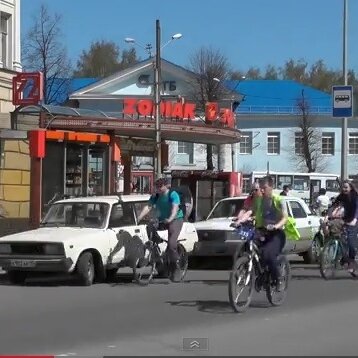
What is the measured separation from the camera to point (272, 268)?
418 inches

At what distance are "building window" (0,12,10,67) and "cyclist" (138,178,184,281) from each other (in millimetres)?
14036

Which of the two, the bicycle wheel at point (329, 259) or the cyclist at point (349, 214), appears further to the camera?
the cyclist at point (349, 214)

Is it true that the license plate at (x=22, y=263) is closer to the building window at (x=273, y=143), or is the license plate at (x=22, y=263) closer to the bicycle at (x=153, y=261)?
the bicycle at (x=153, y=261)

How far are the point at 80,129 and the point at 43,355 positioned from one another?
64.6 ft

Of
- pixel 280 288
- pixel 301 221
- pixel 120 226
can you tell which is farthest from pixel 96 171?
pixel 280 288

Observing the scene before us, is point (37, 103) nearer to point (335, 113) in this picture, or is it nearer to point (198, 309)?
point (335, 113)

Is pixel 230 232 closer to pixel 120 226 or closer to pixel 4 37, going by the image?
pixel 120 226

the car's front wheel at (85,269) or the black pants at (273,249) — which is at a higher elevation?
the black pants at (273,249)

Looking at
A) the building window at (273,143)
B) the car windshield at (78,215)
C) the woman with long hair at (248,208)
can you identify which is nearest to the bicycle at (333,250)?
the woman with long hair at (248,208)

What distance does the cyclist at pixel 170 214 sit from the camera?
1351 cm

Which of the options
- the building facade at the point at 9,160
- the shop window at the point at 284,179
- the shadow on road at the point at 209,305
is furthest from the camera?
the shop window at the point at 284,179

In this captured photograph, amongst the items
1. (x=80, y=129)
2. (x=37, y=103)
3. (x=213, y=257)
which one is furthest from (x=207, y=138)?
(x=213, y=257)

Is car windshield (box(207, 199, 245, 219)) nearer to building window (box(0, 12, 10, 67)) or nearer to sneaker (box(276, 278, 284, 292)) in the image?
sneaker (box(276, 278, 284, 292))

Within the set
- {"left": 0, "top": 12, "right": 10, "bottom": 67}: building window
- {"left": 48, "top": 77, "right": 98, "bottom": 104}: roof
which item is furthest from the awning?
{"left": 48, "top": 77, "right": 98, "bottom": 104}: roof
